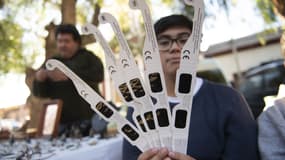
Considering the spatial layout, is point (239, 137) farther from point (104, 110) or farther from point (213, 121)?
point (104, 110)

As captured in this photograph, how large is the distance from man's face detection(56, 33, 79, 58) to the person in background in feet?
3.67

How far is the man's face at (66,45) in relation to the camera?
1.96 metres

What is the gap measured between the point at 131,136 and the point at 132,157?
0.25 meters

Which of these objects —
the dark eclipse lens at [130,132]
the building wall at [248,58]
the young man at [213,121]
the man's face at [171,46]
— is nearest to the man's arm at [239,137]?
the young man at [213,121]

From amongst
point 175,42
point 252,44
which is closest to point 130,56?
point 175,42

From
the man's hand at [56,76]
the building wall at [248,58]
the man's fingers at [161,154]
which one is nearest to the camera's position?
the man's fingers at [161,154]

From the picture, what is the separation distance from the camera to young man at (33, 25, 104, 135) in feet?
6.29

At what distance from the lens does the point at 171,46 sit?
1.22 metres

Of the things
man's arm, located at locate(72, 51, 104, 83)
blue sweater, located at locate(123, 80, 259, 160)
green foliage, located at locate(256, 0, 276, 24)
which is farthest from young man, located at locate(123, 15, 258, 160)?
green foliage, located at locate(256, 0, 276, 24)

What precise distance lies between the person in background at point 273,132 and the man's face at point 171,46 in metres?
0.30

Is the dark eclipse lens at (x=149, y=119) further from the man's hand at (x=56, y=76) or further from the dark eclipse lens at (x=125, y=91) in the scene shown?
the man's hand at (x=56, y=76)

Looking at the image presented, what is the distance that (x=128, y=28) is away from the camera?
24.0ft

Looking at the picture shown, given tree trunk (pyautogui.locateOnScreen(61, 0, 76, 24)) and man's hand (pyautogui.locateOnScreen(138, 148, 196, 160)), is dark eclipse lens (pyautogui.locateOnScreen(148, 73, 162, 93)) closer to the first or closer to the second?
man's hand (pyautogui.locateOnScreen(138, 148, 196, 160))

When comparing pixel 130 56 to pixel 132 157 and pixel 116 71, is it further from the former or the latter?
pixel 132 157
